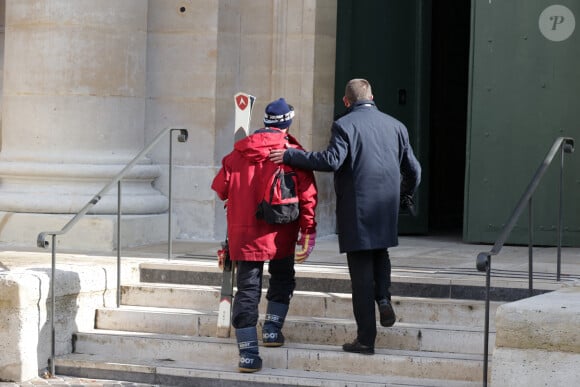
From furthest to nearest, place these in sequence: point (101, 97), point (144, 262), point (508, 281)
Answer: point (101, 97)
point (144, 262)
point (508, 281)

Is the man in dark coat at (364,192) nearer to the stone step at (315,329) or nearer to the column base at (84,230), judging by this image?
the stone step at (315,329)

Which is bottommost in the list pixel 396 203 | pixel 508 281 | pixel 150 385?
pixel 150 385

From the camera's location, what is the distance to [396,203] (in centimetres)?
→ 777

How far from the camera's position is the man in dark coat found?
762cm

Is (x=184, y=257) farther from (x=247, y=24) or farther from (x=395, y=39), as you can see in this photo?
(x=395, y=39)

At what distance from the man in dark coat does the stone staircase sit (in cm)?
26

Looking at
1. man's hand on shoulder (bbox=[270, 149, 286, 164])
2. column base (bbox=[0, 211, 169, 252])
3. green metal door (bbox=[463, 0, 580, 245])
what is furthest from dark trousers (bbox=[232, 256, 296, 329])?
green metal door (bbox=[463, 0, 580, 245])

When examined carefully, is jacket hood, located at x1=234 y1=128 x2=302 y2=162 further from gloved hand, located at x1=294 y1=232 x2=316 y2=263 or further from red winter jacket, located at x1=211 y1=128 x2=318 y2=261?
gloved hand, located at x1=294 y1=232 x2=316 y2=263

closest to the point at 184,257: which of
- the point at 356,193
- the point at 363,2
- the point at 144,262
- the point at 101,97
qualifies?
the point at 144,262

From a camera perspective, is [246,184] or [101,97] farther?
[101,97]

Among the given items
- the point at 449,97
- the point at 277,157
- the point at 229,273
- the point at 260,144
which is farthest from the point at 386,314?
the point at 449,97

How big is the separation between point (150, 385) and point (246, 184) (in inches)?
52.5

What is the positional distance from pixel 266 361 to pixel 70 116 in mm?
3760

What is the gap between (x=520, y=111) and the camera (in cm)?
1111
